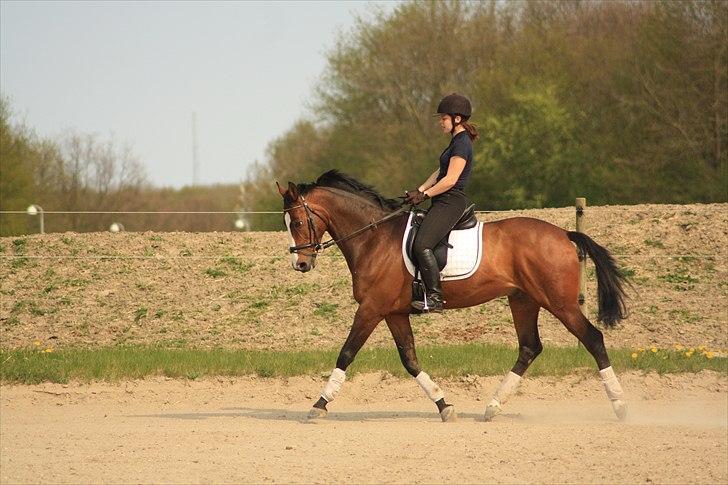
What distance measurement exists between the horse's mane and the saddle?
333 mm

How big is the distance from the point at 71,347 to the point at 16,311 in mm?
2363

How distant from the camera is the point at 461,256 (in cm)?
1105

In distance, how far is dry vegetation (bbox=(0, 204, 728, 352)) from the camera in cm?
1781

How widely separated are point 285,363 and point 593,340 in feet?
16.0

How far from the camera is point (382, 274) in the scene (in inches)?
437

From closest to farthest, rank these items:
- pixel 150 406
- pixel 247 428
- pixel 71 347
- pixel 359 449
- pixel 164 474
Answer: pixel 164 474
pixel 359 449
pixel 247 428
pixel 150 406
pixel 71 347

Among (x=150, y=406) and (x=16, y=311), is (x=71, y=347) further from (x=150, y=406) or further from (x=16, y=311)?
(x=150, y=406)

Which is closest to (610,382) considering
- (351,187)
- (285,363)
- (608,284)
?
(608,284)

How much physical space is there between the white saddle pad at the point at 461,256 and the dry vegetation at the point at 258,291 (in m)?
6.55

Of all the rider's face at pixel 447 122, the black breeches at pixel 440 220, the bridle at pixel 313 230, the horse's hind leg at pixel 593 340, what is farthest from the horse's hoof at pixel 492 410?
the rider's face at pixel 447 122

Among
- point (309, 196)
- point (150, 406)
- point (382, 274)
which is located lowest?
point (150, 406)

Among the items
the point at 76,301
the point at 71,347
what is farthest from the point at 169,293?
the point at 71,347

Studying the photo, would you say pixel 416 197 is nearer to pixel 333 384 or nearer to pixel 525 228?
pixel 525 228

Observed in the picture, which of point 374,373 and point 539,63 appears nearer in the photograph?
point 374,373
